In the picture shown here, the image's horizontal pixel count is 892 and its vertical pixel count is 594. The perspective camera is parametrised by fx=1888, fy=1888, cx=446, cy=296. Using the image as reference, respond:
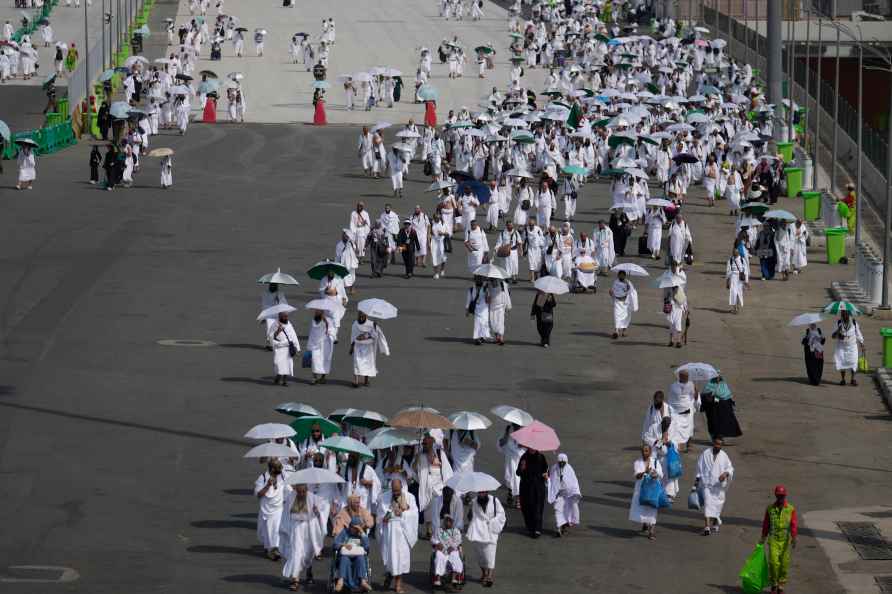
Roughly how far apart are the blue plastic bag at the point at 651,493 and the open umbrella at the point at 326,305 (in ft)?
27.4

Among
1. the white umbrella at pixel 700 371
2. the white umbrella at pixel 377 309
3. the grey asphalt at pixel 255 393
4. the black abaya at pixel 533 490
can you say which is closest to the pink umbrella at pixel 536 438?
the black abaya at pixel 533 490

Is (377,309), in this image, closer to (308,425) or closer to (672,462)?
(308,425)

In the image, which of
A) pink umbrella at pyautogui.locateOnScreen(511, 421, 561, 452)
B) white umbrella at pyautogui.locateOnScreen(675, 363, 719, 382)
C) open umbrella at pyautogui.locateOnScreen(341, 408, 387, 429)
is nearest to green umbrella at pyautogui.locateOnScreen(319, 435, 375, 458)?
open umbrella at pyautogui.locateOnScreen(341, 408, 387, 429)

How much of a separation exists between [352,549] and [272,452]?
82.7 inches

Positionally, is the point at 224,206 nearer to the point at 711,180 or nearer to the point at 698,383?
the point at 711,180

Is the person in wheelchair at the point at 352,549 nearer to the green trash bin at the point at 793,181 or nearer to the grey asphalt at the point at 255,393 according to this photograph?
the grey asphalt at the point at 255,393

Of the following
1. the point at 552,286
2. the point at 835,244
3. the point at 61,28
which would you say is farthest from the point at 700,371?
the point at 61,28

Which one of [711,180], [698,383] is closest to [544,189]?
[711,180]

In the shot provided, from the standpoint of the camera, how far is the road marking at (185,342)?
31203mm

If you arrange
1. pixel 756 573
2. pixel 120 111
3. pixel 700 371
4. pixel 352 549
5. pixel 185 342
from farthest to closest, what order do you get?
pixel 120 111 → pixel 185 342 → pixel 700 371 → pixel 756 573 → pixel 352 549

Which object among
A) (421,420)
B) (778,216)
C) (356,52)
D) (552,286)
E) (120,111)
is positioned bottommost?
(421,420)

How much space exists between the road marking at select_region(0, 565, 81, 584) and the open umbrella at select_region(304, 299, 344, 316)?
31.2 ft

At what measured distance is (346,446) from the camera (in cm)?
2030

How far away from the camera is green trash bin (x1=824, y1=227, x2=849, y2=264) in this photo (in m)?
41.1
